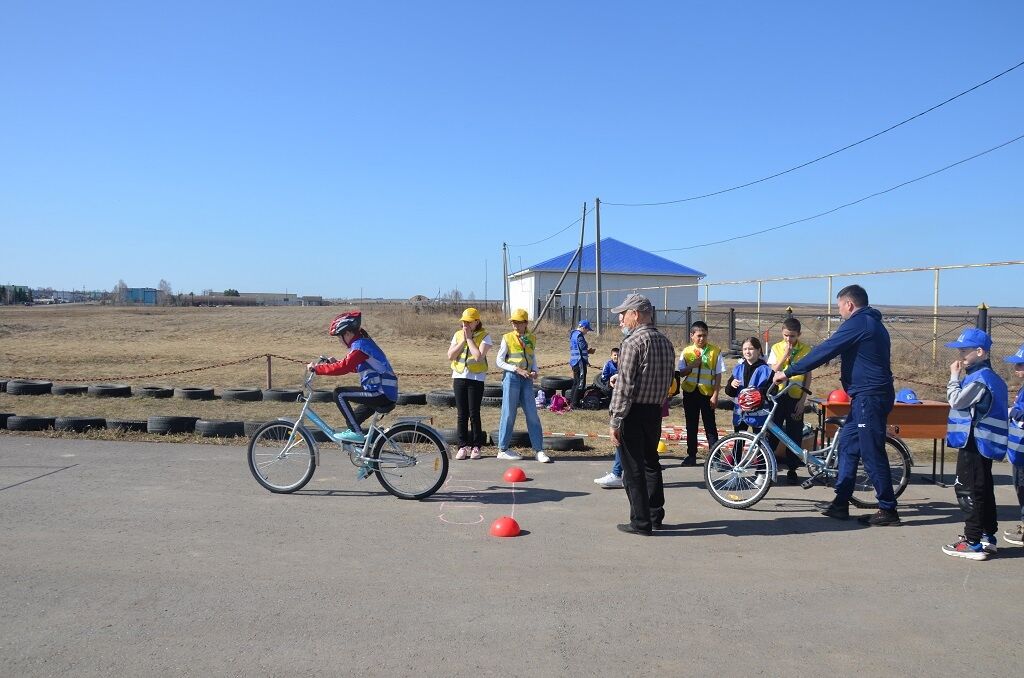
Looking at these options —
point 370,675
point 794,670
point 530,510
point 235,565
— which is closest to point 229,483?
point 235,565

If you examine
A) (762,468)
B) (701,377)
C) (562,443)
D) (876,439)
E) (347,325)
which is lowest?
(562,443)

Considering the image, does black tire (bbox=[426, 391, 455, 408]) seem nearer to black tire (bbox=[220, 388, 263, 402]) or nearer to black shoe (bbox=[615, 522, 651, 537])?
black tire (bbox=[220, 388, 263, 402])

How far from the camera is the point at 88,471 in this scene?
8.25 metres

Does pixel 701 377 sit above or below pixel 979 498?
above

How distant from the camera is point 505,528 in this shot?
621 cm

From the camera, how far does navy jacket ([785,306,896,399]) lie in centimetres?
657

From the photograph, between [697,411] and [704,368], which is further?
[697,411]

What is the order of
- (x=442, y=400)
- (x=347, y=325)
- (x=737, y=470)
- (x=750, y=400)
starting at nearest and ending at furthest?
(x=737, y=470), (x=347, y=325), (x=750, y=400), (x=442, y=400)

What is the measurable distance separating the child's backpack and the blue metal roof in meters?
44.1

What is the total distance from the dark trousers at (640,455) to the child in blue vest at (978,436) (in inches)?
87.3

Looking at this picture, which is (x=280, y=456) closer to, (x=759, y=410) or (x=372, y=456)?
(x=372, y=456)

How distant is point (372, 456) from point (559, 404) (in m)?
6.97

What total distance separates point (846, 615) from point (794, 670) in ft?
3.05

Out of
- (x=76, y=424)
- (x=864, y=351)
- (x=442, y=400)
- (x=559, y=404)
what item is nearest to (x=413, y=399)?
(x=442, y=400)
